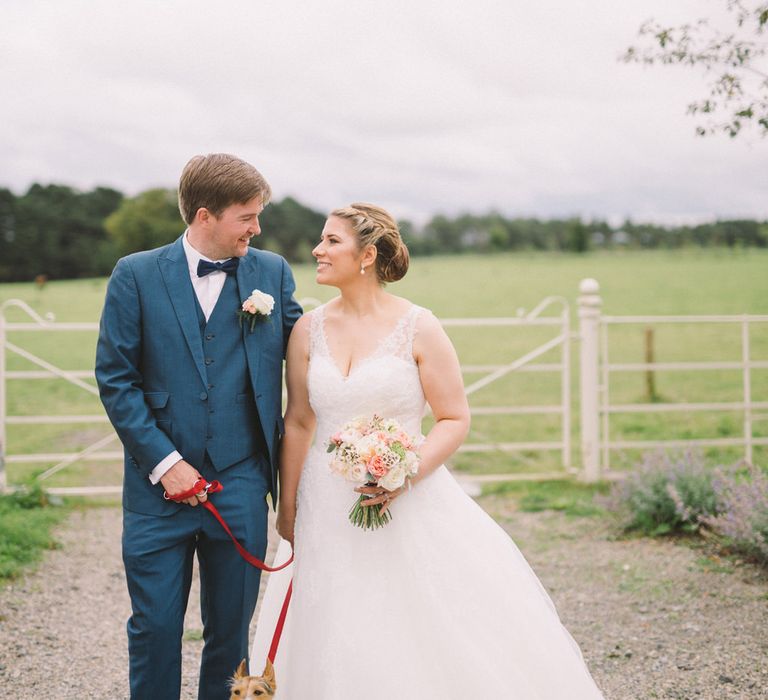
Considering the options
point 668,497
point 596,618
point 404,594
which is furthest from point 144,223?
point 404,594

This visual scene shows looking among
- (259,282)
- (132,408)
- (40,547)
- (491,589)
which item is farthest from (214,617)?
(40,547)

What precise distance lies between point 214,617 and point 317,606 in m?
0.42

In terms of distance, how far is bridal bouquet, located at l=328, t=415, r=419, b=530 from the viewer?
3061 millimetres

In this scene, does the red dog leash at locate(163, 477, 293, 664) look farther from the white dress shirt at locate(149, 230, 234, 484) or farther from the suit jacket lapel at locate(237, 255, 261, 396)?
the white dress shirt at locate(149, 230, 234, 484)

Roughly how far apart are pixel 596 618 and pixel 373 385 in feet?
9.25

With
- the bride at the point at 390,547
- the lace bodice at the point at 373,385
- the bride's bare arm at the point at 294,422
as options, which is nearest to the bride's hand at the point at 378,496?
the bride at the point at 390,547

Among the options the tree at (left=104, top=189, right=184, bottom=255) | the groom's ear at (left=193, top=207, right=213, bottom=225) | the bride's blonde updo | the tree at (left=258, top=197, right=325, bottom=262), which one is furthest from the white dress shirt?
the tree at (left=258, top=197, right=325, bottom=262)

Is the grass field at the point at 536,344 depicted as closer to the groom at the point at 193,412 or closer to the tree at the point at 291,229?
the tree at the point at 291,229

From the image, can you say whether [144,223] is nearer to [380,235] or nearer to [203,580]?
[380,235]

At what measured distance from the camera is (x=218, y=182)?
123 inches

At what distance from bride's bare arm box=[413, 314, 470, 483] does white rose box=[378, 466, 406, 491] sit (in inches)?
13.3

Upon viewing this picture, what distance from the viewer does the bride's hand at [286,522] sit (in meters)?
3.64

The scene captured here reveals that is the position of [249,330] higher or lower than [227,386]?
higher

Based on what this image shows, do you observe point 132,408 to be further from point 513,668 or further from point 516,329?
point 516,329
